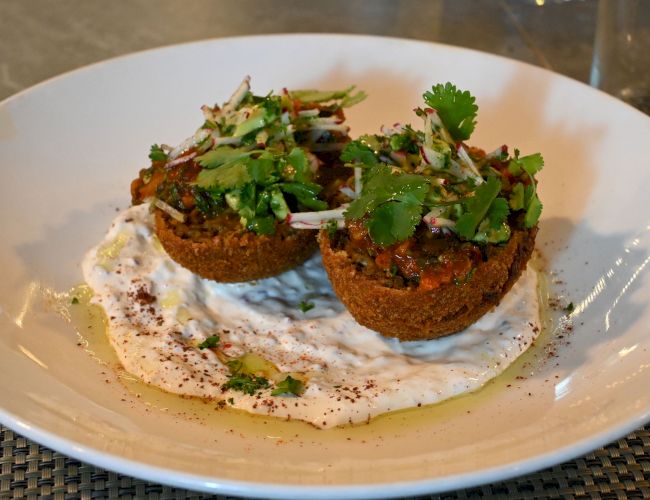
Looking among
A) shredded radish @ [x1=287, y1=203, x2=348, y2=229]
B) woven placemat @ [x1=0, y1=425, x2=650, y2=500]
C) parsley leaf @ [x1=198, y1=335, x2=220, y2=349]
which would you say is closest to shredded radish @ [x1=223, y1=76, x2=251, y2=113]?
shredded radish @ [x1=287, y1=203, x2=348, y2=229]

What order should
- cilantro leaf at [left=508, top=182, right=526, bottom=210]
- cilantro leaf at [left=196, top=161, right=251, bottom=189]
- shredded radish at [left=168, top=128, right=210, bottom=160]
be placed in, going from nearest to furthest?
cilantro leaf at [left=508, top=182, right=526, bottom=210] < cilantro leaf at [left=196, top=161, right=251, bottom=189] < shredded radish at [left=168, top=128, right=210, bottom=160]

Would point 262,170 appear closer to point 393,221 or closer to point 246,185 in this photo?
point 246,185

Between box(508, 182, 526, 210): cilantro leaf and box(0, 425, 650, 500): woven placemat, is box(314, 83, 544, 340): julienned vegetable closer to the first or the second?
box(508, 182, 526, 210): cilantro leaf

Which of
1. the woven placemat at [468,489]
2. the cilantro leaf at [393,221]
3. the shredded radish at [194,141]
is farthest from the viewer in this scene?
the shredded radish at [194,141]

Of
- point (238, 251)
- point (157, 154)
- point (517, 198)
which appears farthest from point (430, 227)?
point (157, 154)

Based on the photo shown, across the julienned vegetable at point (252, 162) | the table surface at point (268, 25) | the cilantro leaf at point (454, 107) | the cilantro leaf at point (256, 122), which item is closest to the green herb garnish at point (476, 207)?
the cilantro leaf at point (454, 107)

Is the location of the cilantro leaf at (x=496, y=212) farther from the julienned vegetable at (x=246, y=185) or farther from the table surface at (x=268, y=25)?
the table surface at (x=268, y=25)
